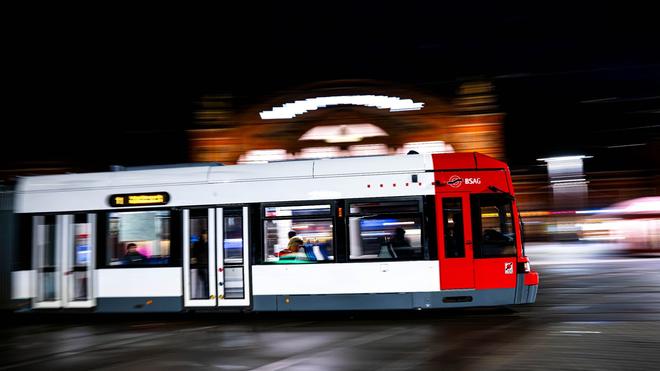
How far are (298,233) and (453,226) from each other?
2.58 meters

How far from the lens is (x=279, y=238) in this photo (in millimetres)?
9531

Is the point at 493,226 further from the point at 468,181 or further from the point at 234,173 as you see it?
the point at 234,173

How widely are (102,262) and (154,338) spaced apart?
239 cm

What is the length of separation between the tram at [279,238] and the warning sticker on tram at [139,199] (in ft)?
0.06

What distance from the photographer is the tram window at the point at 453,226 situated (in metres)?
9.02

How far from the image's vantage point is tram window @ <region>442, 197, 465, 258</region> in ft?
29.6

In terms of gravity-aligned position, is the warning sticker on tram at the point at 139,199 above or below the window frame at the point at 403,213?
above

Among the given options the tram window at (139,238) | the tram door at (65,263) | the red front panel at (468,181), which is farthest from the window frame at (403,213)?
the tram door at (65,263)

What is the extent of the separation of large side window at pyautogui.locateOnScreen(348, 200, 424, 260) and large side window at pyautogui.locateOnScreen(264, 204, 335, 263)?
43 centimetres

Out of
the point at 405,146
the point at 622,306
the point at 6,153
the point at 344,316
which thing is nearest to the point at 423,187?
the point at 344,316

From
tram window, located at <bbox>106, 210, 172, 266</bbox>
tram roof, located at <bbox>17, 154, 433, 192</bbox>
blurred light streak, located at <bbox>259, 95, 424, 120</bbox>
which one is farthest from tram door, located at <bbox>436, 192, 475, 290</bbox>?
blurred light streak, located at <bbox>259, 95, 424, 120</bbox>

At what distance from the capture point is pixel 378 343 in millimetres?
7367

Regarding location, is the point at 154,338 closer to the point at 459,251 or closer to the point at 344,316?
the point at 344,316

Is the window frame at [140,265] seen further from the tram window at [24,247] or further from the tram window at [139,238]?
the tram window at [24,247]
